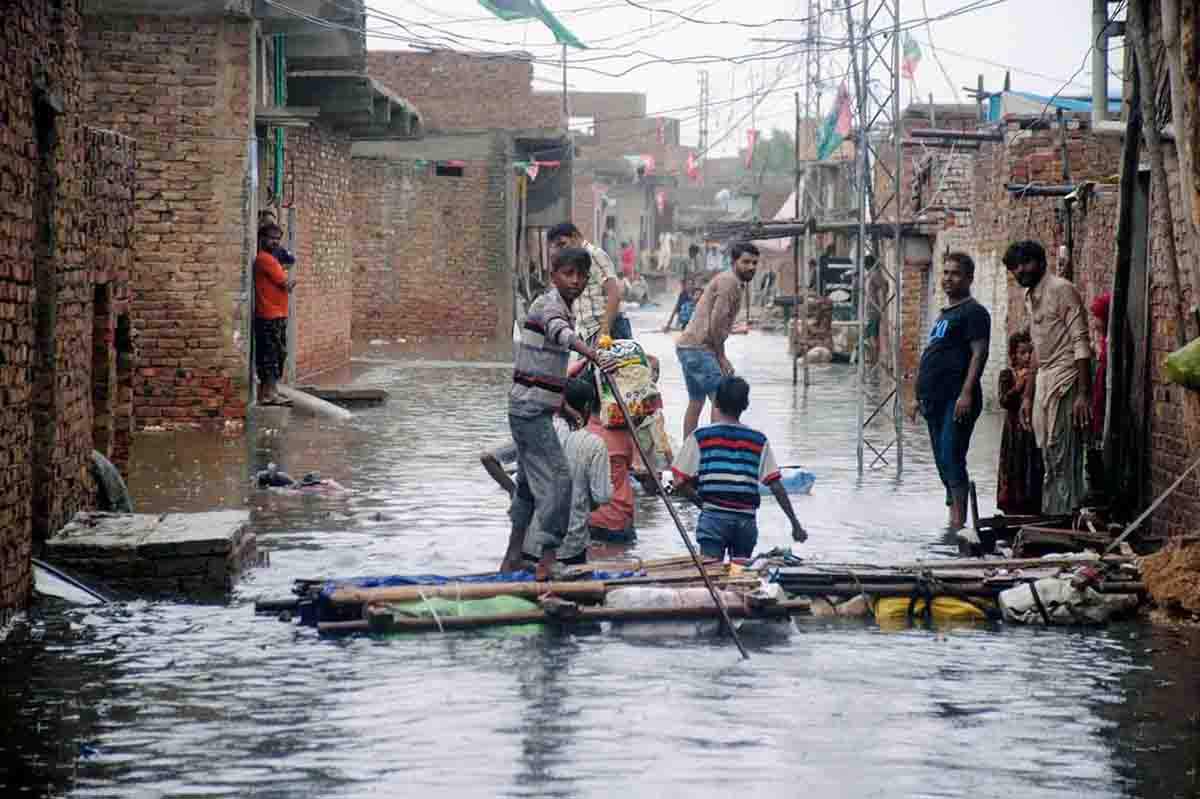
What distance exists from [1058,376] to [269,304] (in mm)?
9597

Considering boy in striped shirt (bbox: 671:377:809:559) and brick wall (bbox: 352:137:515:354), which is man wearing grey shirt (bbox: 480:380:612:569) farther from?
brick wall (bbox: 352:137:515:354)

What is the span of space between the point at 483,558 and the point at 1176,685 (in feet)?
13.6

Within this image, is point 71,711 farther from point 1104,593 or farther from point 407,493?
point 407,493

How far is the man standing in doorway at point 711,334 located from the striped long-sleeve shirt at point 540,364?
4754 millimetres

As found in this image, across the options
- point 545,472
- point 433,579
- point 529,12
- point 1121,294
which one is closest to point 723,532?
point 545,472

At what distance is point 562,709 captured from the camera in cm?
671

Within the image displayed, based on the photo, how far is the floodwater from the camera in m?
5.80

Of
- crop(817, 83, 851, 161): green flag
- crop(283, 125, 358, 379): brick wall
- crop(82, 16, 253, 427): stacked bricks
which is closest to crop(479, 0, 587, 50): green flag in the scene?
crop(283, 125, 358, 379): brick wall

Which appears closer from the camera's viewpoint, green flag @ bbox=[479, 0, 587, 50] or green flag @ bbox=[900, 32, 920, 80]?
green flag @ bbox=[479, 0, 587, 50]

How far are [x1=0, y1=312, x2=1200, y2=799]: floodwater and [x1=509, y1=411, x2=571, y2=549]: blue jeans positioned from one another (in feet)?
3.08

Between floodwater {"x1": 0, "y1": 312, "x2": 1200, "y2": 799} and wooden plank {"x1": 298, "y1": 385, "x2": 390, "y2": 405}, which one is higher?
wooden plank {"x1": 298, "y1": 385, "x2": 390, "y2": 405}

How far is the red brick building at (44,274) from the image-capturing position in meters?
8.28

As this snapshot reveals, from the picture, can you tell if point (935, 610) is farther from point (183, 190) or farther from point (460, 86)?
point (460, 86)

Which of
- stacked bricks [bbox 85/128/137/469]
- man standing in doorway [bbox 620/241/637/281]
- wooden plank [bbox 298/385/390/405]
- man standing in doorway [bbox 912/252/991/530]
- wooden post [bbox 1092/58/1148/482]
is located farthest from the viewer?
man standing in doorway [bbox 620/241/637/281]
